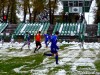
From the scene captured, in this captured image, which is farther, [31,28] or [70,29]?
[31,28]

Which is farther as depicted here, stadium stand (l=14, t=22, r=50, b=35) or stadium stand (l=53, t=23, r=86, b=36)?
stadium stand (l=14, t=22, r=50, b=35)

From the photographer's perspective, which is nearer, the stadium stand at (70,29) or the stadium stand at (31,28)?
the stadium stand at (70,29)

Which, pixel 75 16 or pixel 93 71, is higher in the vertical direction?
pixel 93 71

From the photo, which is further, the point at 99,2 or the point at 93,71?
the point at 99,2

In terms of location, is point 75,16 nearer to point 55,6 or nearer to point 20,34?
point 55,6

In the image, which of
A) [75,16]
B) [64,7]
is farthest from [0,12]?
[75,16]

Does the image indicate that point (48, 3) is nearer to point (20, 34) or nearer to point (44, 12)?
point (44, 12)

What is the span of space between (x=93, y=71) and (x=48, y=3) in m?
54.3

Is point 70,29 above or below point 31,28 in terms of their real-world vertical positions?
below

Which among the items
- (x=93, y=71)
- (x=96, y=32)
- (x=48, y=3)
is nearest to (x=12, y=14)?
(x=48, y=3)

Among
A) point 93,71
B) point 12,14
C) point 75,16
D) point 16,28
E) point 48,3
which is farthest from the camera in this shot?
point 75,16

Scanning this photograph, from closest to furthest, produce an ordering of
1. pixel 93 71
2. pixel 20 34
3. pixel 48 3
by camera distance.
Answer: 1. pixel 93 71
2. pixel 20 34
3. pixel 48 3

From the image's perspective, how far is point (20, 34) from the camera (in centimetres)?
5503

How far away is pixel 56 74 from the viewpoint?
46.5 ft
